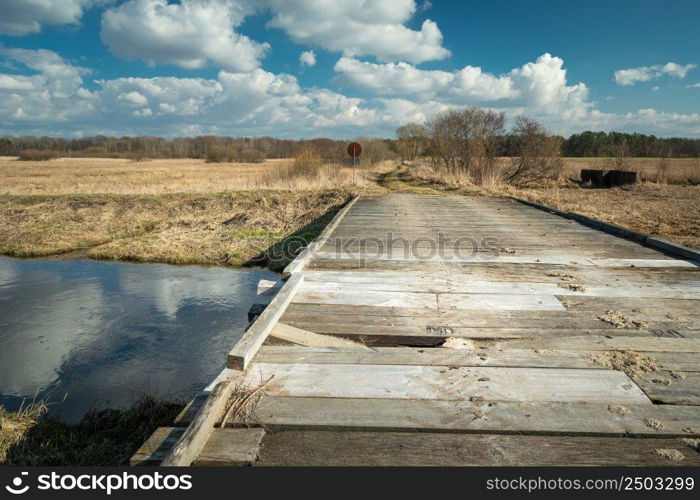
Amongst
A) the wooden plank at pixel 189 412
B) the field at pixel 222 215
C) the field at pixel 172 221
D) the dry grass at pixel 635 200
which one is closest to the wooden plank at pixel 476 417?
the wooden plank at pixel 189 412

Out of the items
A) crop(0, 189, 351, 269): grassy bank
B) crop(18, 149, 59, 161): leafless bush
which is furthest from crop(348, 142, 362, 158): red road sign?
crop(18, 149, 59, 161): leafless bush

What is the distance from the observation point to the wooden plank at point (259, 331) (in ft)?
8.91

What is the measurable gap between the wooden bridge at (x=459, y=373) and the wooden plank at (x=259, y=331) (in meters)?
0.01

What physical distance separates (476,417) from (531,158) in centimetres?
2185

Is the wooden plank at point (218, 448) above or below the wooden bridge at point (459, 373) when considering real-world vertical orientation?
below

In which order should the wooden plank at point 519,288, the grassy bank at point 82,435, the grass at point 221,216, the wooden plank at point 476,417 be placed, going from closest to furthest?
the wooden plank at point 476,417
the grassy bank at point 82,435
the wooden plank at point 519,288
the grass at point 221,216

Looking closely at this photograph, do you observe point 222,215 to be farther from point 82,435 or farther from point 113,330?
point 82,435

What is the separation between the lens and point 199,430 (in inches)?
77.5

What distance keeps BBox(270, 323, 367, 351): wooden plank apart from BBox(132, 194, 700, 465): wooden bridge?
0.01m

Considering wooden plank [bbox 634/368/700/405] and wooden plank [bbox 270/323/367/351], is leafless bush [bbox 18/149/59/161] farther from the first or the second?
wooden plank [bbox 634/368/700/405]

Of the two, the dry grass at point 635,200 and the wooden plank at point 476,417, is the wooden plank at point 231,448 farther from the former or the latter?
the dry grass at point 635,200

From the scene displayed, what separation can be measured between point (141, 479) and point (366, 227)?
7.57 m

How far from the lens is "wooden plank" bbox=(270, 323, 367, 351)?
10.4ft

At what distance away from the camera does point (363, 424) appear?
2.16 m
